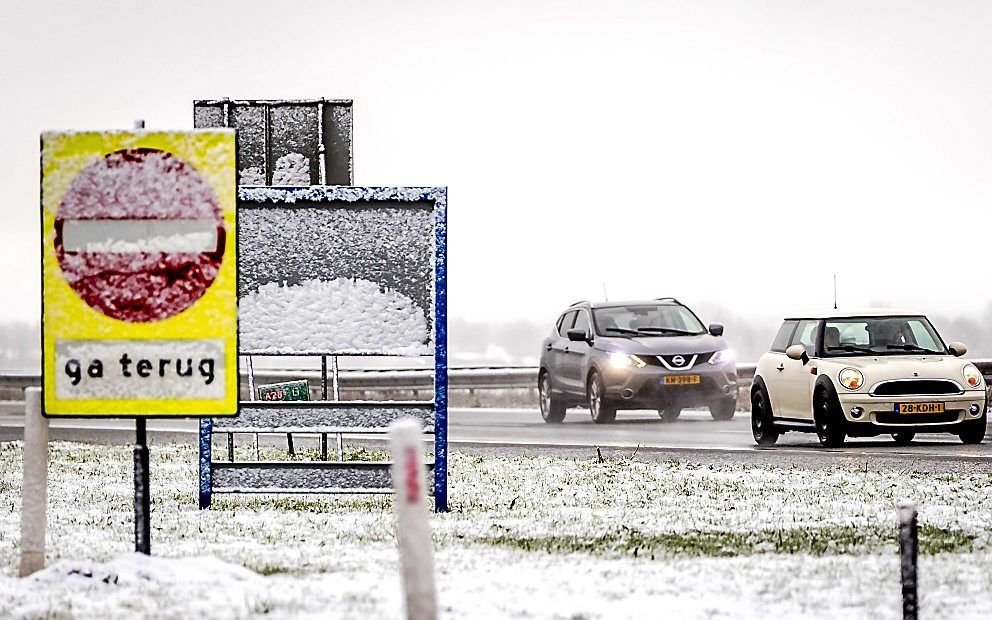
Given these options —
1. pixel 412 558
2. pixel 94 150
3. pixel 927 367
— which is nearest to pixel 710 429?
pixel 927 367

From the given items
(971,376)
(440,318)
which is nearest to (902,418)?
(971,376)

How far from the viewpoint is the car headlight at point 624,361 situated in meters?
22.2

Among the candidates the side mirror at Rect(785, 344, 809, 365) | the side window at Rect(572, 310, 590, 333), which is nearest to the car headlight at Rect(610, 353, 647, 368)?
the side window at Rect(572, 310, 590, 333)

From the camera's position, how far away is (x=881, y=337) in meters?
18.0

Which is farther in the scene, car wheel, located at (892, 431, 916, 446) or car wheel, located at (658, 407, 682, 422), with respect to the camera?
car wheel, located at (658, 407, 682, 422)

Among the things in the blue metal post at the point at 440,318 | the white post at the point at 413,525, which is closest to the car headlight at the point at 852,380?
the blue metal post at the point at 440,318

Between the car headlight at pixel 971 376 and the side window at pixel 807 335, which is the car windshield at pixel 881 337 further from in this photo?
the car headlight at pixel 971 376

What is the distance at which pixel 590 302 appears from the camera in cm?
2364

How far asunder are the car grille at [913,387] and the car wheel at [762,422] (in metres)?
1.78

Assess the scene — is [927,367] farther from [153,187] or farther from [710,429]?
[153,187]

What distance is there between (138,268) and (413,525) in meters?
3.27

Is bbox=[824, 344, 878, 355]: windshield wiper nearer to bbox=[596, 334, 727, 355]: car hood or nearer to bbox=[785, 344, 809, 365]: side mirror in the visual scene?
bbox=[785, 344, 809, 365]: side mirror

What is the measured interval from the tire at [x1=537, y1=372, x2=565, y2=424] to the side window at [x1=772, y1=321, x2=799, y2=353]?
6.19 m

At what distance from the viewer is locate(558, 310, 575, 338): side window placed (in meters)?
24.3
